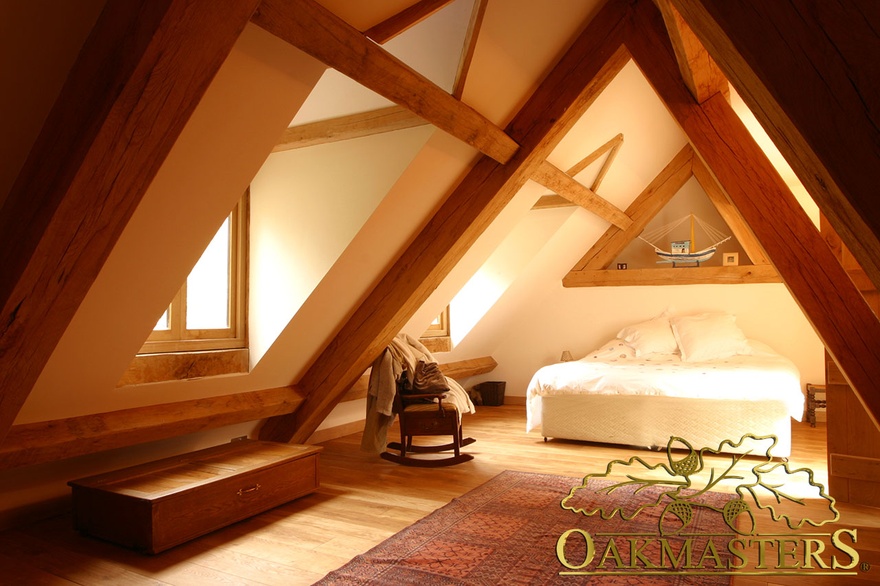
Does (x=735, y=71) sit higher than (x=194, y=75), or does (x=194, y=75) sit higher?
(x=194, y=75)

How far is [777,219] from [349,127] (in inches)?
90.1

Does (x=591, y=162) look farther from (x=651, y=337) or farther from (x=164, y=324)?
(x=164, y=324)

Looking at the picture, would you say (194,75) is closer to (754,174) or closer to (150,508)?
(150,508)

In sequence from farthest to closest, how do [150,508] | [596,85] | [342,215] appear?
1. [596,85]
2. [342,215]
3. [150,508]

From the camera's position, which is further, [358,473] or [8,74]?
[358,473]

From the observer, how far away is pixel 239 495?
303 cm

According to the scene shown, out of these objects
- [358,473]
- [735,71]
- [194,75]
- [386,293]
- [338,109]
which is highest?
[338,109]

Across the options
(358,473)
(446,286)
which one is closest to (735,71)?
(358,473)

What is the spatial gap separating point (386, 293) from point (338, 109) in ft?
3.87

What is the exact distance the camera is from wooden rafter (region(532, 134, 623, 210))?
499 centimetres

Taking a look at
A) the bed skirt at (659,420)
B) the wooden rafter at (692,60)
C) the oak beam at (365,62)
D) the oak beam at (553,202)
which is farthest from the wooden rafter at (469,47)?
the bed skirt at (659,420)

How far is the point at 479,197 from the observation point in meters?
3.76

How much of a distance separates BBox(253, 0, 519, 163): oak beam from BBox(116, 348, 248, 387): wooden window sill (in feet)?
6.05

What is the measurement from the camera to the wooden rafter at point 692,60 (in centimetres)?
281
